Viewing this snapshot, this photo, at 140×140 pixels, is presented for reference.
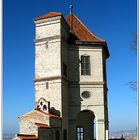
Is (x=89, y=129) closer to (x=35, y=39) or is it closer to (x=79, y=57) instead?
(x=79, y=57)

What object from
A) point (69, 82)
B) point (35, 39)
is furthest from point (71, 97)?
point (35, 39)

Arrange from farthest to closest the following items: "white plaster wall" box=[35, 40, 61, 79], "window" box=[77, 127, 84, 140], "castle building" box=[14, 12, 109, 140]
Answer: "window" box=[77, 127, 84, 140] < "white plaster wall" box=[35, 40, 61, 79] < "castle building" box=[14, 12, 109, 140]

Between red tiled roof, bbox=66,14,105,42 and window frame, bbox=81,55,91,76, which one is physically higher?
red tiled roof, bbox=66,14,105,42

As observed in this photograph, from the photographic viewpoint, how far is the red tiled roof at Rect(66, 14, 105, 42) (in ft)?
100

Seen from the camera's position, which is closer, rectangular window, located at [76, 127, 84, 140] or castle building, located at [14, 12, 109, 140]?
castle building, located at [14, 12, 109, 140]

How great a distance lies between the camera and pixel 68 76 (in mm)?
29328

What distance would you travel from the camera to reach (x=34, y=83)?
28719 millimetres

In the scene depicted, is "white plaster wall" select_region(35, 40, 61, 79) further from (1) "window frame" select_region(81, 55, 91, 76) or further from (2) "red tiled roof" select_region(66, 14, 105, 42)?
(2) "red tiled roof" select_region(66, 14, 105, 42)

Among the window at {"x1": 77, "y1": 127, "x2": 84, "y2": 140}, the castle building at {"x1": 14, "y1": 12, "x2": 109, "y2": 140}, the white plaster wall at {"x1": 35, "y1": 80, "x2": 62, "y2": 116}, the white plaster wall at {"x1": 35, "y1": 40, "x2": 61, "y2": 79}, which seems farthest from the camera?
the window at {"x1": 77, "y1": 127, "x2": 84, "y2": 140}

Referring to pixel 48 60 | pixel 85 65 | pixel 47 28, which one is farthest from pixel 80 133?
pixel 47 28

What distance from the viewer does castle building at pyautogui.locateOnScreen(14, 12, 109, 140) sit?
2747cm

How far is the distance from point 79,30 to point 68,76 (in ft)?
15.4

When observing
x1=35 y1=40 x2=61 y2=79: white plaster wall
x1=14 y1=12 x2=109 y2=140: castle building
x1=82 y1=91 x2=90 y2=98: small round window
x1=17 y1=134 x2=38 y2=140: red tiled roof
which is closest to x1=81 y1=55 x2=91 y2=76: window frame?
x1=14 y1=12 x2=109 y2=140: castle building

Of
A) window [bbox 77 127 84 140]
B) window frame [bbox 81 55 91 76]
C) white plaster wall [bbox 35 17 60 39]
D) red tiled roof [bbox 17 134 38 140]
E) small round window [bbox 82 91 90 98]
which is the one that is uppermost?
white plaster wall [bbox 35 17 60 39]
